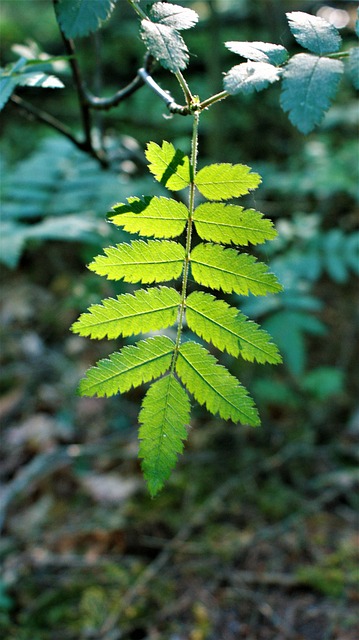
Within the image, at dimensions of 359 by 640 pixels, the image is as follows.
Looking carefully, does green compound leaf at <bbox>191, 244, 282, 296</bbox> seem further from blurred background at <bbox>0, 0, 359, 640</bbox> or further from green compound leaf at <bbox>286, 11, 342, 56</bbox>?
blurred background at <bbox>0, 0, 359, 640</bbox>

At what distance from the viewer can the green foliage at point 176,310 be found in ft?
2.65

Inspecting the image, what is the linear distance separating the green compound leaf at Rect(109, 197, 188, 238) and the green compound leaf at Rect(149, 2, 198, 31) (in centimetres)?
26

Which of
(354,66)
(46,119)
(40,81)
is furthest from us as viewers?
(46,119)

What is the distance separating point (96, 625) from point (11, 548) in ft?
1.68

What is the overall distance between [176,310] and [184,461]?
6.33 ft

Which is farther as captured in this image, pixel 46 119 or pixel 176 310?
pixel 46 119

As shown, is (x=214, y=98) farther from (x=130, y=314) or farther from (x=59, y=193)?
(x=59, y=193)

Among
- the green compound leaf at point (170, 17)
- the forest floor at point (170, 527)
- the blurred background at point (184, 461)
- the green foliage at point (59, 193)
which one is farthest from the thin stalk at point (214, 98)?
the forest floor at point (170, 527)

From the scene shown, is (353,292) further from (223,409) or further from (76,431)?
(223,409)

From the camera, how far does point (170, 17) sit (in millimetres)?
864

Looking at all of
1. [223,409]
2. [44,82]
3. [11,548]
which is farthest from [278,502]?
[44,82]

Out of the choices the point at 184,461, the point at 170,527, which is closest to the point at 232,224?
the point at 170,527

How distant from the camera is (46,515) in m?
2.44

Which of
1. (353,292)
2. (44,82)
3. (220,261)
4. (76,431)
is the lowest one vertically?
(76,431)
